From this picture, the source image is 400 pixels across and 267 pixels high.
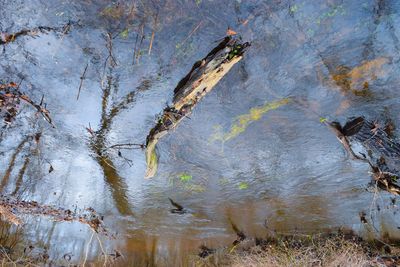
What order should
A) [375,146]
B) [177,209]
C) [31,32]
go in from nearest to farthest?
[31,32], [375,146], [177,209]

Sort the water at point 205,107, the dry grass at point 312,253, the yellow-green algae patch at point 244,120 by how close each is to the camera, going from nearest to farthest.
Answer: the water at point 205,107
the yellow-green algae patch at point 244,120
the dry grass at point 312,253

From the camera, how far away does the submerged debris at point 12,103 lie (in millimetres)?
3525

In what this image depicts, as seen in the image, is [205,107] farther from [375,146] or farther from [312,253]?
[312,253]

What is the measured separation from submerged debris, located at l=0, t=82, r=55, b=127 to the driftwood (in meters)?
1.38

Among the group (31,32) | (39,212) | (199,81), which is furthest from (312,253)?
(31,32)

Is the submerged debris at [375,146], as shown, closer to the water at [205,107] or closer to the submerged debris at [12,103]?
the water at [205,107]

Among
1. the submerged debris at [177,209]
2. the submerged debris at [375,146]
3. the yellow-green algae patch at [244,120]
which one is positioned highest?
the yellow-green algae patch at [244,120]

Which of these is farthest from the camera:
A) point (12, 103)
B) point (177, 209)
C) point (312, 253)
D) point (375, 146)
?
point (312, 253)

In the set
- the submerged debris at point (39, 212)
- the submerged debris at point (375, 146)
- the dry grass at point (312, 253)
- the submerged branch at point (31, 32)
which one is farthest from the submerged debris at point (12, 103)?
the dry grass at point (312, 253)

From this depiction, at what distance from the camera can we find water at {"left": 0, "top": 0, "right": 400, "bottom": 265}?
127 inches

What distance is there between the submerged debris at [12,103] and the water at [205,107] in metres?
0.09

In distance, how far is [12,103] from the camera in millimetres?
3654

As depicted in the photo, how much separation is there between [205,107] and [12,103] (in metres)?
2.35

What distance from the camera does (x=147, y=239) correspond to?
228 inches
